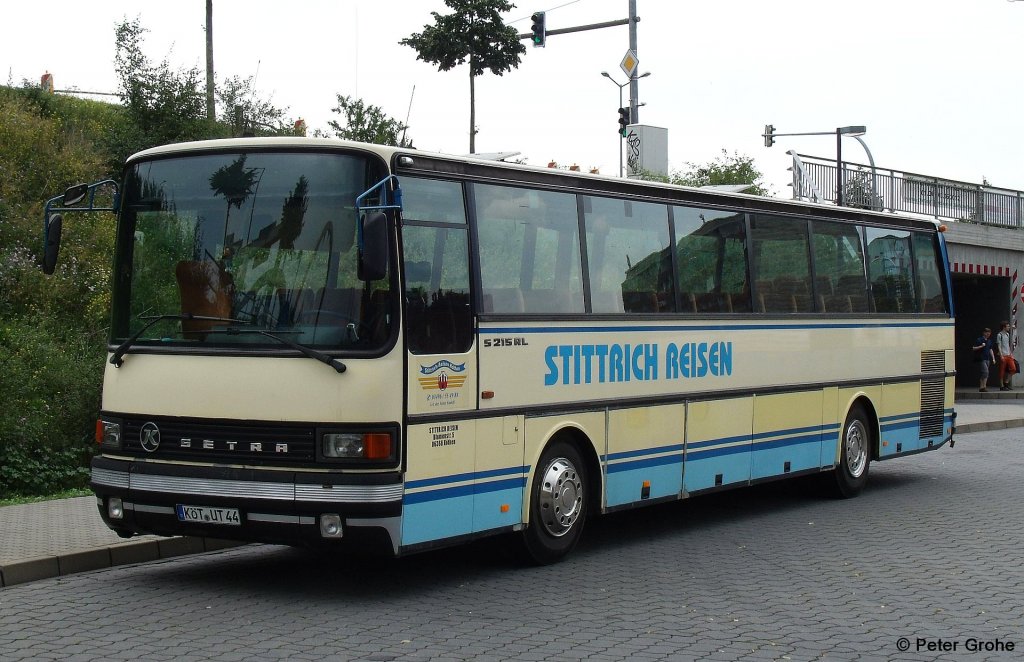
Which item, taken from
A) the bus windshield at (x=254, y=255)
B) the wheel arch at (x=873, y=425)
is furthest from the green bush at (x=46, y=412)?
the wheel arch at (x=873, y=425)

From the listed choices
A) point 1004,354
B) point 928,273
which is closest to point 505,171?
point 928,273

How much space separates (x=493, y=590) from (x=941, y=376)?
9.58 metres

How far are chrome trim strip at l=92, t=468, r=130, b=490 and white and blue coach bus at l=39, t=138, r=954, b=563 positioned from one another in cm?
1

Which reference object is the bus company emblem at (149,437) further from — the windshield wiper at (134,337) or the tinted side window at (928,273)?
the tinted side window at (928,273)

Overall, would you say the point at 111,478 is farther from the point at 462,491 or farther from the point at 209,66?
the point at 209,66

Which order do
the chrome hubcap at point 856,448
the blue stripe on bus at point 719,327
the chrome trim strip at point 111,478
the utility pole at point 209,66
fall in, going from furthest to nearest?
1. the utility pole at point 209,66
2. the chrome hubcap at point 856,448
3. the blue stripe on bus at point 719,327
4. the chrome trim strip at point 111,478

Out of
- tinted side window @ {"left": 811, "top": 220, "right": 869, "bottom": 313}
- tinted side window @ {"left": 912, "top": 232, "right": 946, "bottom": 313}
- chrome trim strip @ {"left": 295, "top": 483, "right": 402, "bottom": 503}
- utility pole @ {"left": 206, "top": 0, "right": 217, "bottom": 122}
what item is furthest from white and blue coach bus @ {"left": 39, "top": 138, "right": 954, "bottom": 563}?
utility pole @ {"left": 206, "top": 0, "right": 217, "bottom": 122}

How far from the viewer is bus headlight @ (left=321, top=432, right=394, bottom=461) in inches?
328

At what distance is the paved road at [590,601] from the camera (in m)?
7.29

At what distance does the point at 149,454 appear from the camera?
8867 millimetres

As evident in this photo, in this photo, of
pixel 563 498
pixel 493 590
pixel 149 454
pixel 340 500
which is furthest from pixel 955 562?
pixel 149 454

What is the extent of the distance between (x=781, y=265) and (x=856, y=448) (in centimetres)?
272

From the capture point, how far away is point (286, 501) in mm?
8312

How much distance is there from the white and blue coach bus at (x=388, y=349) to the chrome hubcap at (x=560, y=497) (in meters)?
0.02
